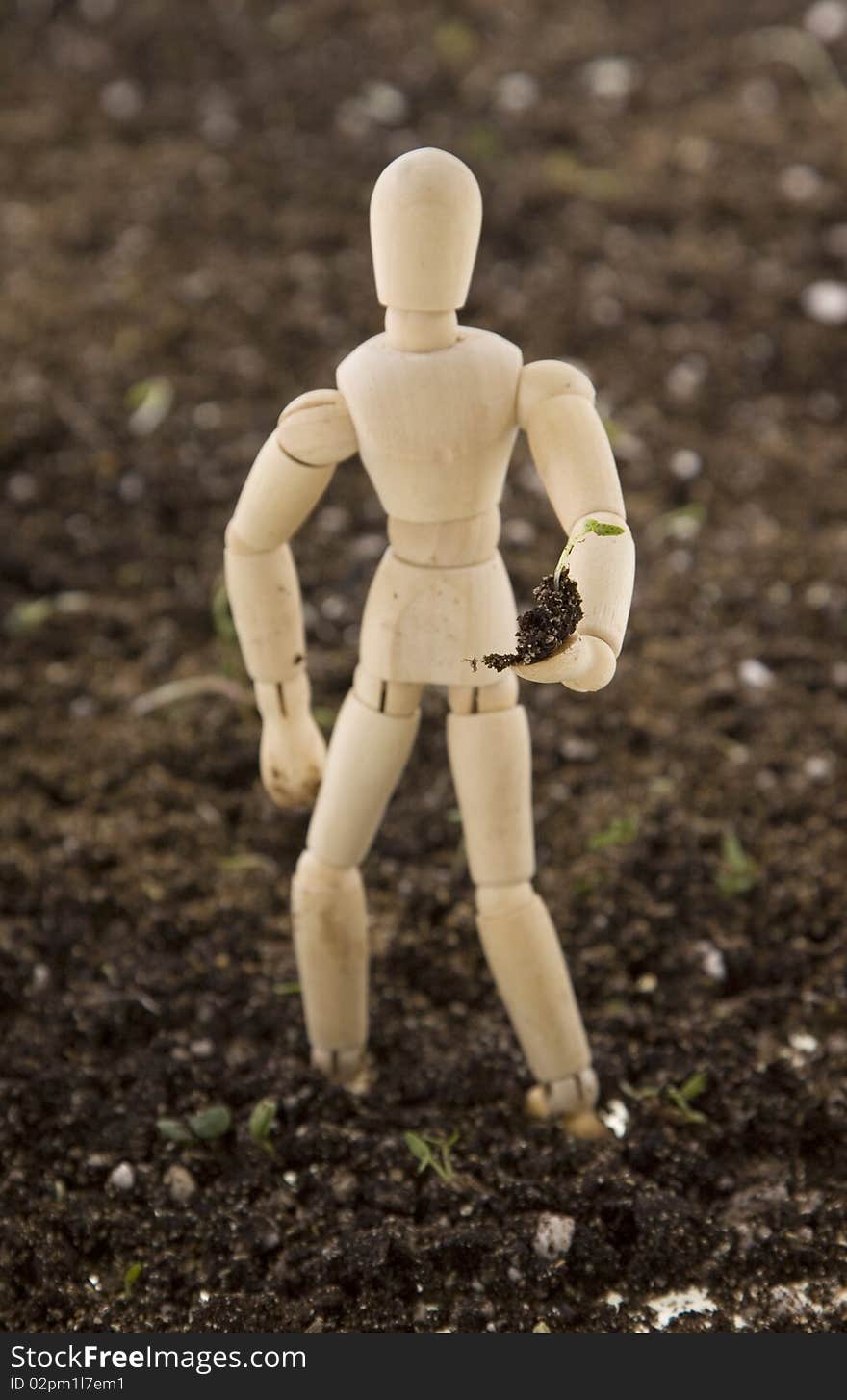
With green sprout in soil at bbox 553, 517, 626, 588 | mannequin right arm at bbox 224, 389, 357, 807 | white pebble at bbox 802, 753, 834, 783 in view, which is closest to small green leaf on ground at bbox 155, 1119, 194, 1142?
mannequin right arm at bbox 224, 389, 357, 807

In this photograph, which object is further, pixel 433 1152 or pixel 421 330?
pixel 433 1152

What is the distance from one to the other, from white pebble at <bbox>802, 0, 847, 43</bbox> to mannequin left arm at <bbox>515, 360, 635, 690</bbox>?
10.7 feet

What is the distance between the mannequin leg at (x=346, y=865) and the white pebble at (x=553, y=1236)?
1.07ft

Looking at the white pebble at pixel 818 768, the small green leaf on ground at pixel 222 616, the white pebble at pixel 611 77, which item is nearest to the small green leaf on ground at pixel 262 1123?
the small green leaf on ground at pixel 222 616

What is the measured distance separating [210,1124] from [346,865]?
1.22 feet

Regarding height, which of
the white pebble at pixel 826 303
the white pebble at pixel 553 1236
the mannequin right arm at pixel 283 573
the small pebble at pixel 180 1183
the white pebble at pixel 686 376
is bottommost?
the small pebble at pixel 180 1183

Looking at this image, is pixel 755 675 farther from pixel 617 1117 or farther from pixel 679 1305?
pixel 679 1305

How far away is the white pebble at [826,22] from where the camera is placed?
4.32 meters

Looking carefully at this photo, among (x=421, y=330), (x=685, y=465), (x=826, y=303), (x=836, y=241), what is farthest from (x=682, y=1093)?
(x=836, y=241)

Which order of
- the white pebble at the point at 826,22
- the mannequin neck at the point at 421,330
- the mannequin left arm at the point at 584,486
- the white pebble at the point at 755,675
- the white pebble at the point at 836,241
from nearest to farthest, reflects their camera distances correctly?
the mannequin left arm at the point at 584,486 → the mannequin neck at the point at 421,330 → the white pebble at the point at 755,675 → the white pebble at the point at 836,241 → the white pebble at the point at 826,22

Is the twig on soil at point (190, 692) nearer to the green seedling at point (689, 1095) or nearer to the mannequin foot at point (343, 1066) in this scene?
the mannequin foot at point (343, 1066)

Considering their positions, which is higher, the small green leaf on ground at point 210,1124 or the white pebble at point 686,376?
the white pebble at point 686,376

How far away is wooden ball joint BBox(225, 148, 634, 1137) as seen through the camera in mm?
1472

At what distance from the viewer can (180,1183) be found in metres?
1.83
